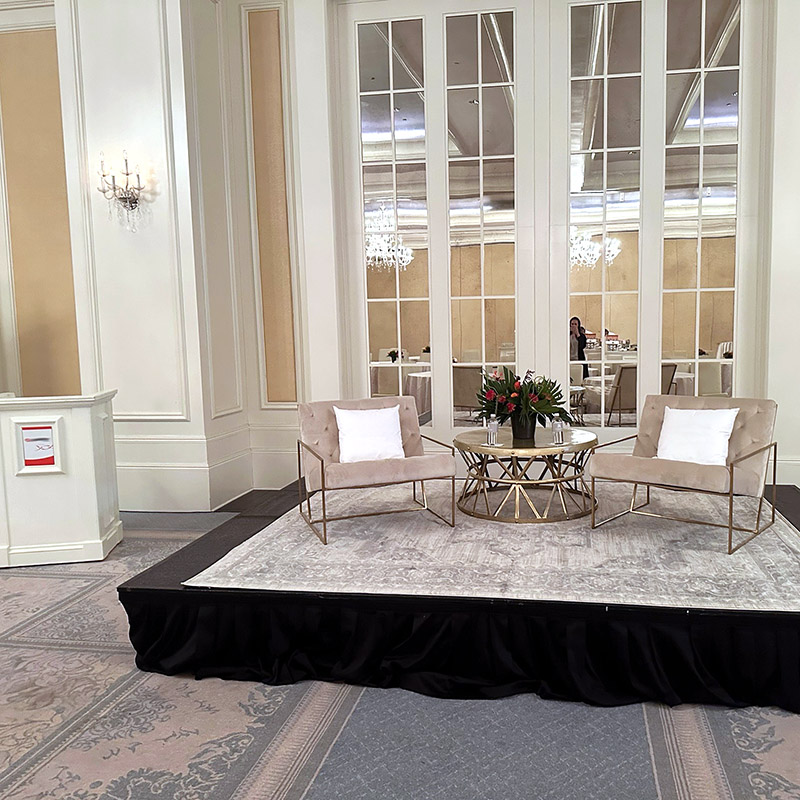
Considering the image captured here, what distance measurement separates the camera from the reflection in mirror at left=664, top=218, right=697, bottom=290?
18.1 ft

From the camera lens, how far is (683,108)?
5457 mm

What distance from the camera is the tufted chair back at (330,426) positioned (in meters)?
4.57

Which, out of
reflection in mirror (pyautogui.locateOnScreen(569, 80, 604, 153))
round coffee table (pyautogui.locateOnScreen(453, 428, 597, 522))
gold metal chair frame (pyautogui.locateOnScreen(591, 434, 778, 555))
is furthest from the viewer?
reflection in mirror (pyautogui.locateOnScreen(569, 80, 604, 153))

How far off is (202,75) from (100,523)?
317cm

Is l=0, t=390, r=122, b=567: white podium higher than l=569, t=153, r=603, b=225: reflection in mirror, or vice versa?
l=569, t=153, r=603, b=225: reflection in mirror

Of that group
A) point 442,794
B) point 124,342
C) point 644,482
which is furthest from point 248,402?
point 442,794

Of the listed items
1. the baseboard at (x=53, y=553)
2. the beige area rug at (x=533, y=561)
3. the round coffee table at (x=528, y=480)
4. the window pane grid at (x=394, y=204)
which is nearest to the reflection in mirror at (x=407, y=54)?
the window pane grid at (x=394, y=204)

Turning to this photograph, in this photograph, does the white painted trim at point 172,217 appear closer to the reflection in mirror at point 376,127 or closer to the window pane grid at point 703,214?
the reflection in mirror at point 376,127

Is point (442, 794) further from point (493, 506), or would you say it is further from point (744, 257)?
point (744, 257)

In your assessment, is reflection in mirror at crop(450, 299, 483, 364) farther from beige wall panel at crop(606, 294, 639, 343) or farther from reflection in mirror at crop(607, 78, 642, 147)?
reflection in mirror at crop(607, 78, 642, 147)

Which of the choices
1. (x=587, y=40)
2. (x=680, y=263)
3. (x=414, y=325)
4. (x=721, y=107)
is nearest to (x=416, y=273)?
(x=414, y=325)

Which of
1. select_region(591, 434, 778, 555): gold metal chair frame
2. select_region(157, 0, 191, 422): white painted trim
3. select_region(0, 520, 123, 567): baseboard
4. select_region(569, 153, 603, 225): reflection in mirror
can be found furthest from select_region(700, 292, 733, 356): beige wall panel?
select_region(0, 520, 123, 567): baseboard

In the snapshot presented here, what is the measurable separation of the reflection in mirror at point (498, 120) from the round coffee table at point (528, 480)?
7.15ft

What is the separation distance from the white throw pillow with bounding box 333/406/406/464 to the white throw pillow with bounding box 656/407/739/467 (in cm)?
148
